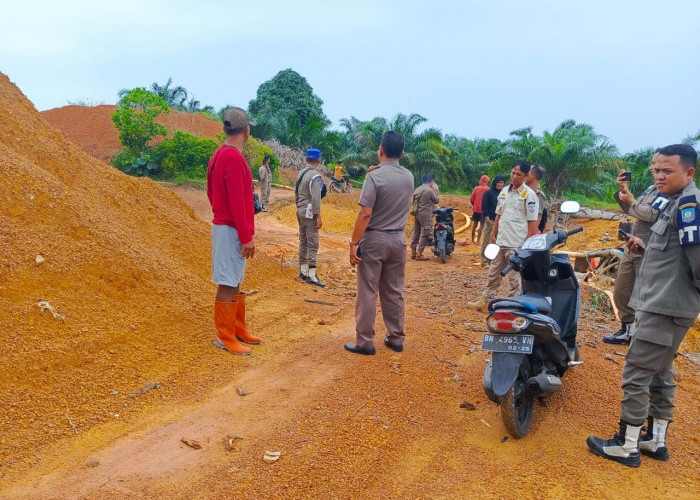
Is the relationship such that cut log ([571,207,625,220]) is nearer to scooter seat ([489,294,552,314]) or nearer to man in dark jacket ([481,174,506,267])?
man in dark jacket ([481,174,506,267])

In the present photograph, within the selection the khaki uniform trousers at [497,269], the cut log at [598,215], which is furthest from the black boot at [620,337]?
the cut log at [598,215]

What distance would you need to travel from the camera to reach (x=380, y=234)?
4.55 metres

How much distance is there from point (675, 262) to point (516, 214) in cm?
295

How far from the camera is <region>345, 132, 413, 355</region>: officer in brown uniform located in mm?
4484

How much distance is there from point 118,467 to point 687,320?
3380 mm

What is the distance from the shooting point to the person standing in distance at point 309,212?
7.50 meters

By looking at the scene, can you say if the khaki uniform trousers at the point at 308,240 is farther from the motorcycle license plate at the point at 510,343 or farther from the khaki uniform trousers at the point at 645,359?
the khaki uniform trousers at the point at 645,359

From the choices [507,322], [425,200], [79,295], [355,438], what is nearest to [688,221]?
[507,322]

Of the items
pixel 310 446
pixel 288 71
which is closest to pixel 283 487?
pixel 310 446

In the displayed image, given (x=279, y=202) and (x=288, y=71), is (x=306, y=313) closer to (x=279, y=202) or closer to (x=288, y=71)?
(x=279, y=202)

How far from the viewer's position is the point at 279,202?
18484 mm

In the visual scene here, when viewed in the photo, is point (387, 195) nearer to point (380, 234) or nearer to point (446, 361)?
point (380, 234)

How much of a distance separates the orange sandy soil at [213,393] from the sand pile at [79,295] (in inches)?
0.6

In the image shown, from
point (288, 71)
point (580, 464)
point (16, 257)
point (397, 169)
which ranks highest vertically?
point (288, 71)
